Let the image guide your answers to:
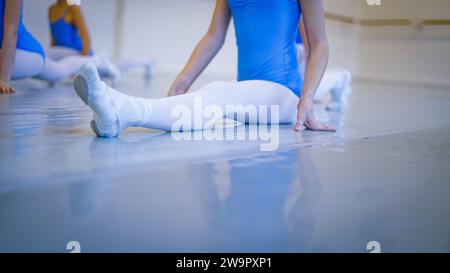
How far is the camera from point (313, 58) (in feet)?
4.70

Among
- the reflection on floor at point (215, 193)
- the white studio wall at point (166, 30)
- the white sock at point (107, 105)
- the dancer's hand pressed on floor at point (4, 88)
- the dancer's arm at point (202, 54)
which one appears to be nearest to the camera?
the reflection on floor at point (215, 193)

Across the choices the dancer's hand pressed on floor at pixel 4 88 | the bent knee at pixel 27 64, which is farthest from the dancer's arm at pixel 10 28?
the bent knee at pixel 27 64

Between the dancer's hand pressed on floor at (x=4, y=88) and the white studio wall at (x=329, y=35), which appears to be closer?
the dancer's hand pressed on floor at (x=4, y=88)

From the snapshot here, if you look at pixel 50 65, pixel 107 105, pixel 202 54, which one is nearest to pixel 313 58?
pixel 202 54

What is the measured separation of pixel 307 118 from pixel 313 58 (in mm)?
160

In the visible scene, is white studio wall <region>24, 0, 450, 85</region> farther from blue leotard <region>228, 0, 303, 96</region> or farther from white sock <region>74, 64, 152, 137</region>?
white sock <region>74, 64, 152, 137</region>

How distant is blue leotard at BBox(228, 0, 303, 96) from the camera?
150cm

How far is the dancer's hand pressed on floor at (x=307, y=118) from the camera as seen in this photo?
1.38m

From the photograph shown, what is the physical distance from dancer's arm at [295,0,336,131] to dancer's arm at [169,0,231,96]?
0.24m

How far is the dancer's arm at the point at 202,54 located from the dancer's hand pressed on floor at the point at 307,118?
11.9 inches

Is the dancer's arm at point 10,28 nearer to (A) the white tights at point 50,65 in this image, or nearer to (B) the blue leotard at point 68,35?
(A) the white tights at point 50,65

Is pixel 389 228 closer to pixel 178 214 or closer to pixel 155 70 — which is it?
pixel 178 214

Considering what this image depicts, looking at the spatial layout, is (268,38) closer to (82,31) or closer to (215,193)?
(215,193)

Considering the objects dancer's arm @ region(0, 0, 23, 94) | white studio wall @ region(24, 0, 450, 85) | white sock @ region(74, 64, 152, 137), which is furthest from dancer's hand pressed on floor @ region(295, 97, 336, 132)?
white studio wall @ region(24, 0, 450, 85)
